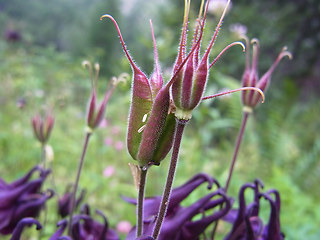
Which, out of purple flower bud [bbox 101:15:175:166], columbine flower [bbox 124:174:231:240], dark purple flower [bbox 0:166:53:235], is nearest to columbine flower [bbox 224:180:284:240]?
columbine flower [bbox 124:174:231:240]

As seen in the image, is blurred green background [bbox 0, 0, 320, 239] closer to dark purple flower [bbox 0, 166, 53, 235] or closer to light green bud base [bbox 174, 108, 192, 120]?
dark purple flower [bbox 0, 166, 53, 235]

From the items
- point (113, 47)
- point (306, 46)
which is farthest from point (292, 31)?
point (113, 47)

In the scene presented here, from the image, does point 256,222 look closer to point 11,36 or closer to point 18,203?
point 18,203

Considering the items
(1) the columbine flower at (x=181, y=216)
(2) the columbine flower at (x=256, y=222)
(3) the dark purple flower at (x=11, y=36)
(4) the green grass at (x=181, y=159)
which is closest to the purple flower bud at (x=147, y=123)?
(1) the columbine flower at (x=181, y=216)

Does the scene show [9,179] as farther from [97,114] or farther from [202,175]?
[202,175]

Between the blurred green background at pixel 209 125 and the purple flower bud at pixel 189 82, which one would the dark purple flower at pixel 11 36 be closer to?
the blurred green background at pixel 209 125

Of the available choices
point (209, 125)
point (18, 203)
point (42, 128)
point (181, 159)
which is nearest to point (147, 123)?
point (18, 203)
